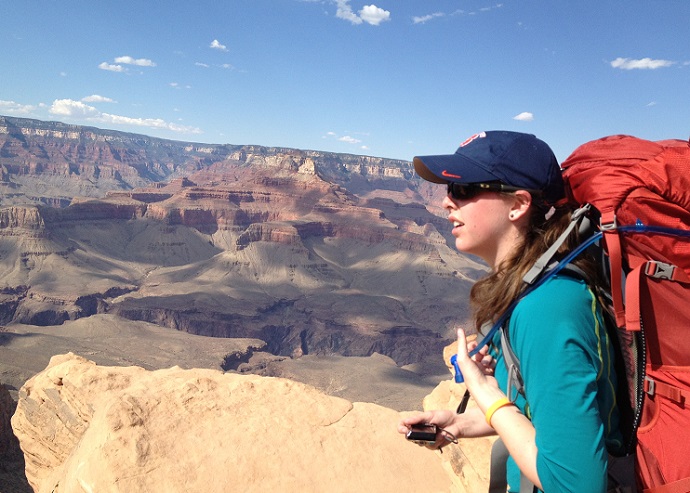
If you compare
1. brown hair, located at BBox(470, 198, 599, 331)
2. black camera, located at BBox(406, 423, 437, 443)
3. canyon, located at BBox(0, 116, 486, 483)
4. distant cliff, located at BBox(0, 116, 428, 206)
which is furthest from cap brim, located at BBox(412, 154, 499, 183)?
distant cliff, located at BBox(0, 116, 428, 206)

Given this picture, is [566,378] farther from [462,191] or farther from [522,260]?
[462,191]

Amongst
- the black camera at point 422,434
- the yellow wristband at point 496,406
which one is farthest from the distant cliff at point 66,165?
the yellow wristband at point 496,406

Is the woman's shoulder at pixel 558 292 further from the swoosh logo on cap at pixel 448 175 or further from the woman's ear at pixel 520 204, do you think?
the swoosh logo on cap at pixel 448 175

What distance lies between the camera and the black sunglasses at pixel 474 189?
6.70 feet

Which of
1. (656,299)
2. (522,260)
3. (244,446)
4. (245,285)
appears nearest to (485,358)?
(522,260)

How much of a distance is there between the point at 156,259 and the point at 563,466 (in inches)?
4277

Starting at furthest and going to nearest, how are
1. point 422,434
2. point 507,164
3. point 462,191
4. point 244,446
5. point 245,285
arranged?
point 245,285, point 244,446, point 422,434, point 462,191, point 507,164

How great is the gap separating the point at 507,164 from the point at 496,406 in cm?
94

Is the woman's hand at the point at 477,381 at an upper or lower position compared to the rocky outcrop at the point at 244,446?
upper

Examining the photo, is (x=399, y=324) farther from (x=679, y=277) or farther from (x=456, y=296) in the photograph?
(x=679, y=277)

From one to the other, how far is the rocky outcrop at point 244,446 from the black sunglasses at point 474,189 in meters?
5.51

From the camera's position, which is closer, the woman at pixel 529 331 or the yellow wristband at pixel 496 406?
the woman at pixel 529 331

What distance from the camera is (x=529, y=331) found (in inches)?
65.6

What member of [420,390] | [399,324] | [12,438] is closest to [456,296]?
[399,324]
